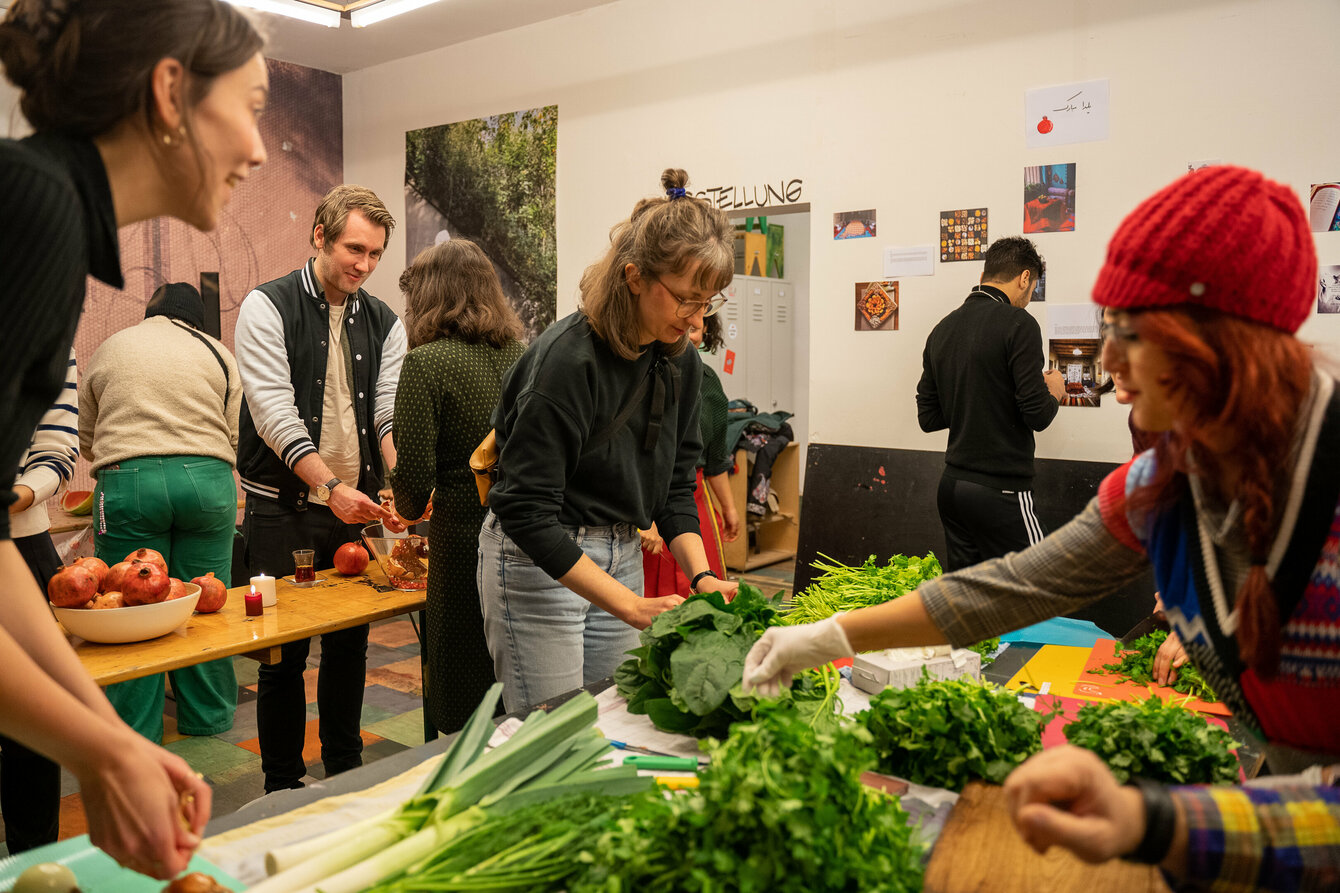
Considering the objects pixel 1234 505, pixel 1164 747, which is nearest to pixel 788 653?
pixel 1164 747

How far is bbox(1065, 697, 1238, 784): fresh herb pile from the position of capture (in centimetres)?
135

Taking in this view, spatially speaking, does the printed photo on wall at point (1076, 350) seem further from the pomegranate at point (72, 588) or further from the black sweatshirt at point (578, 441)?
the pomegranate at point (72, 588)

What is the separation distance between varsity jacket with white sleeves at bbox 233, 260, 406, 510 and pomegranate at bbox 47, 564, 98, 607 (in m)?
0.92

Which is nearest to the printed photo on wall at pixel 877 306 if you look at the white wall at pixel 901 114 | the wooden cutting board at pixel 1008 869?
the white wall at pixel 901 114

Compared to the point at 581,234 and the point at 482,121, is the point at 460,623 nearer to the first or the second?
the point at 581,234

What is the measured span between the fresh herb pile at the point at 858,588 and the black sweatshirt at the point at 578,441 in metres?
0.35

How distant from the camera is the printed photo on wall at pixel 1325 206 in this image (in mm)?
3871

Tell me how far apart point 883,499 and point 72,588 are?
12.4 feet

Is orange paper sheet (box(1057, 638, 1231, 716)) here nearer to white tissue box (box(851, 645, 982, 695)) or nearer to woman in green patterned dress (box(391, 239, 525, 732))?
white tissue box (box(851, 645, 982, 695))

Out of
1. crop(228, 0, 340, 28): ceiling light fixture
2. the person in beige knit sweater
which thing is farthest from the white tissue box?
crop(228, 0, 340, 28): ceiling light fixture

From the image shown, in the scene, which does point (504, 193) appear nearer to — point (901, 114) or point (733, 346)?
point (733, 346)

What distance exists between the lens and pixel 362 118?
7.54 m

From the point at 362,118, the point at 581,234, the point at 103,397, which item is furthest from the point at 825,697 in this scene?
the point at 362,118

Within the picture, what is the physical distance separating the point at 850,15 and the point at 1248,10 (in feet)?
6.13
